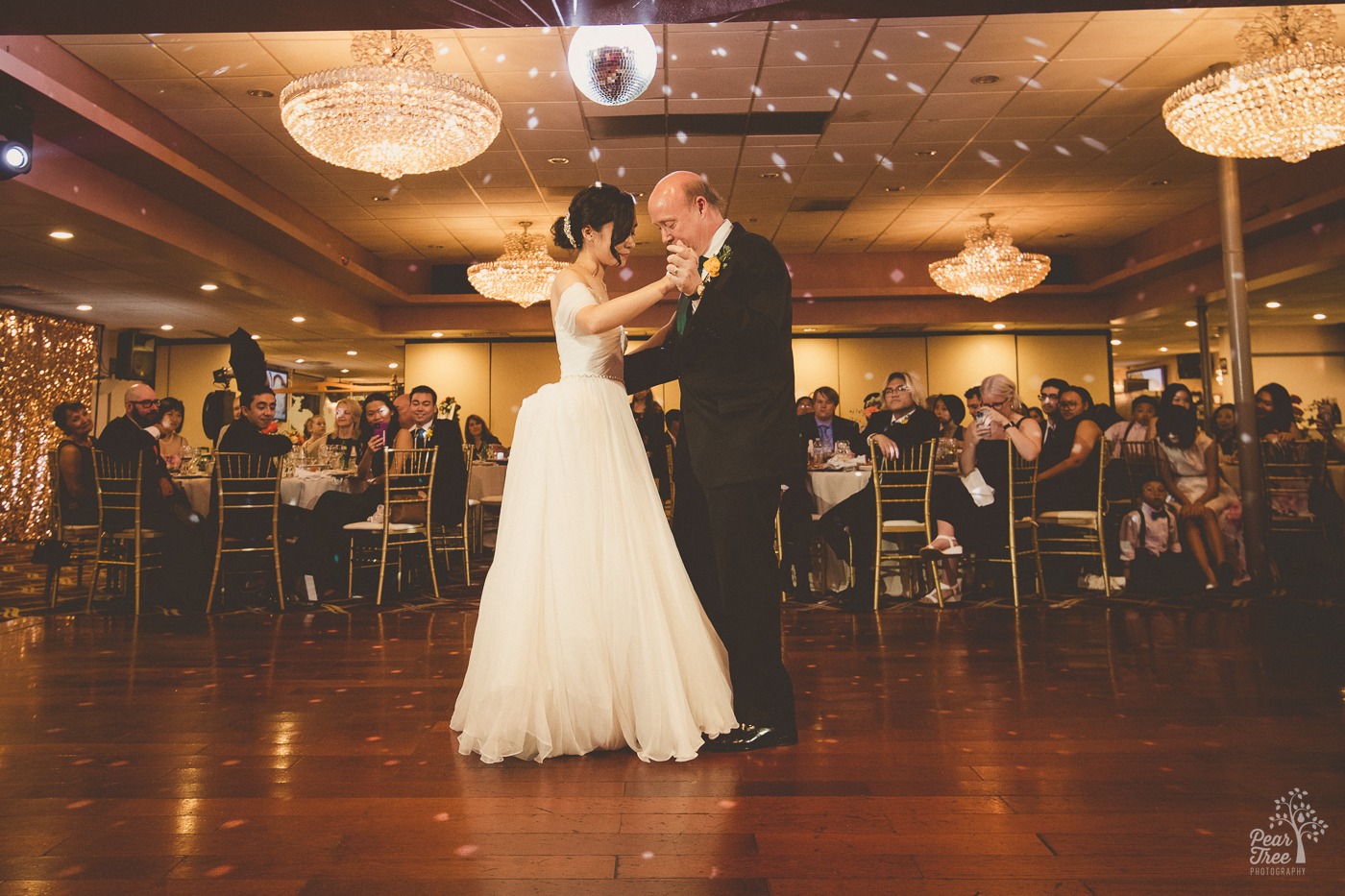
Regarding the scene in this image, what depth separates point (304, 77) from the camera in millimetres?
4840

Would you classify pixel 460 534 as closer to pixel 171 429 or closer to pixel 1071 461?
pixel 171 429

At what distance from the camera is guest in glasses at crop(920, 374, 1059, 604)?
5.23 m

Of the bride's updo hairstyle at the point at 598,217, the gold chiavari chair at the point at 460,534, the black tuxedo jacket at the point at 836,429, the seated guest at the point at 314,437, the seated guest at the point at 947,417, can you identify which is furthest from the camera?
the seated guest at the point at 314,437

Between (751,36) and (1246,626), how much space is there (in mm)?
4207

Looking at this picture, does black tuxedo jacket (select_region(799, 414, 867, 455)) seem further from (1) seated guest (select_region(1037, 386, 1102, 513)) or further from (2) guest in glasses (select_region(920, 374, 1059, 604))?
(1) seated guest (select_region(1037, 386, 1102, 513))

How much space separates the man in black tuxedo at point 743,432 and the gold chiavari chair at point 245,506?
3.82 m

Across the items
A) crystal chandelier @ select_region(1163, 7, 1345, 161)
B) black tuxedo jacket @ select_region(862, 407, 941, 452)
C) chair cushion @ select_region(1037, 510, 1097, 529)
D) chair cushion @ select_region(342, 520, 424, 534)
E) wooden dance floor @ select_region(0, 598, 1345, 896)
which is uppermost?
crystal chandelier @ select_region(1163, 7, 1345, 161)

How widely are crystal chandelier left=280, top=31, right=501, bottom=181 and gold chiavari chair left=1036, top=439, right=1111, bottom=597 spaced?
4.36m

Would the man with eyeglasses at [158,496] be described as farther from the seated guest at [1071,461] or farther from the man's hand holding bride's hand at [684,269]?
the seated guest at [1071,461]

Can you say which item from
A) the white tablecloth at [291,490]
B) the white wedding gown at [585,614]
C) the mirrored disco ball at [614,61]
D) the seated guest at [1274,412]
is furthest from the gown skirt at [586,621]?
the seated guest at [1274,412]

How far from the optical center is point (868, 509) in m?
5.35

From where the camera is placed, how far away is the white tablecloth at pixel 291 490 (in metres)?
5.65

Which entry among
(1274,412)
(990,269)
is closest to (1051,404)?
(1274,412)

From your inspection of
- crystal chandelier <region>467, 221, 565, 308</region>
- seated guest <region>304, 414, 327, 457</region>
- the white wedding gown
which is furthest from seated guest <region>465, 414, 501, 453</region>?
the white wedding gown
